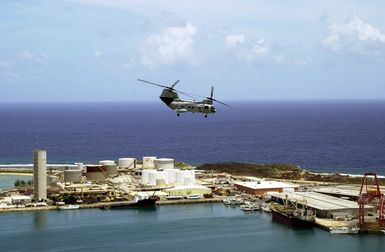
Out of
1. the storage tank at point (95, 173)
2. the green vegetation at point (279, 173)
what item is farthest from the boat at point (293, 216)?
the storage tank at point (95, 173)

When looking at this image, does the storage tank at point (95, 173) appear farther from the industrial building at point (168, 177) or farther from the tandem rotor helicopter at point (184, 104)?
the tandem rotor helicopter at point (184, 104)

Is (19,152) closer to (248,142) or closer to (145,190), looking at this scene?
(248,142)

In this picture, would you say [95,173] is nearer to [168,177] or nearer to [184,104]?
[168,177]

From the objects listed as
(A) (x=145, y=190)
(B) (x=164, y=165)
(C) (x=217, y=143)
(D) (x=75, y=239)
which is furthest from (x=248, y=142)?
(D) (x=75, y=239)

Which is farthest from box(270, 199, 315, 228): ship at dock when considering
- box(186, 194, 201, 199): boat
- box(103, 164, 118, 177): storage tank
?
box(103, 164, 118, 177): storage tank

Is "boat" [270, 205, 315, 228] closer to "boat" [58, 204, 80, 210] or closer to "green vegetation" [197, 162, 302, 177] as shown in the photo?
"boat" [58, 204, 80, 210]
